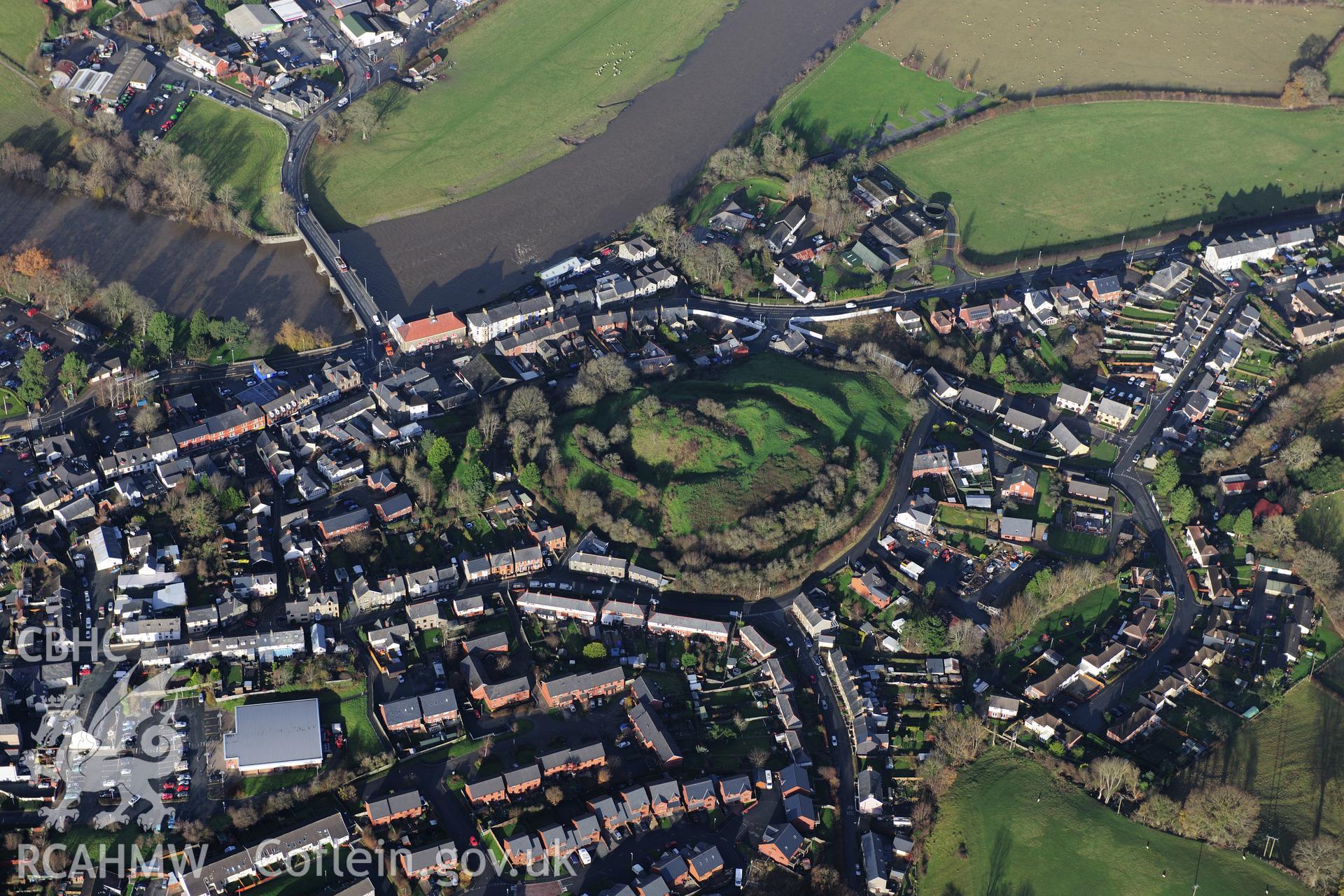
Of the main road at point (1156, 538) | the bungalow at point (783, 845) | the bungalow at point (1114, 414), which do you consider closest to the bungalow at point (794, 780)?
the bungalow at point (783, 845)

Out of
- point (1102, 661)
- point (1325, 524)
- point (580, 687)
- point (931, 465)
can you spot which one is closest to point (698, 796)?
point (580, 687)

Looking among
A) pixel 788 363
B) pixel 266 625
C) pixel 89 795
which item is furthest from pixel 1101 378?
pixel 89 795

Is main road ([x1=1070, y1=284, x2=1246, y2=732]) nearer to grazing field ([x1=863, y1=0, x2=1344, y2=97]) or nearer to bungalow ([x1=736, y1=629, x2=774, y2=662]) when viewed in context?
bungalow ([x1=736, y1=629, x2=774, y2=662])

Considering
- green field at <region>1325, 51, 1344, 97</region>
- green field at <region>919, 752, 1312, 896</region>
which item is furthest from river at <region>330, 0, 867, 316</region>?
green field at <region>919, 752, 1312, 896</region>

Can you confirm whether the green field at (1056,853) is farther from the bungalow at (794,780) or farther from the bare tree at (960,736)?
the bungalow at (794,780)

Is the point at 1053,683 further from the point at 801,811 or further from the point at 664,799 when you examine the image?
the point at 664,799
